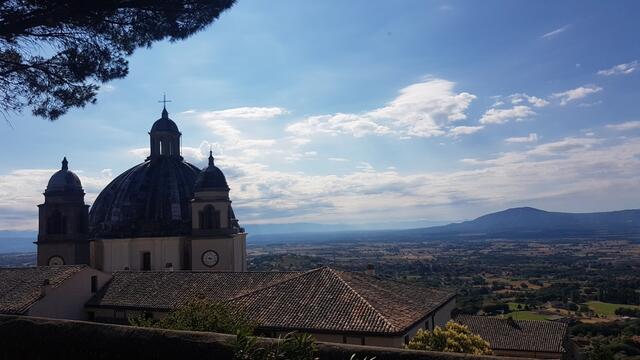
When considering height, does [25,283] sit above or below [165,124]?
below

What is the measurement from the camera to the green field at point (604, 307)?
8069 centimetres

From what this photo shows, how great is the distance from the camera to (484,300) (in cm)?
8838

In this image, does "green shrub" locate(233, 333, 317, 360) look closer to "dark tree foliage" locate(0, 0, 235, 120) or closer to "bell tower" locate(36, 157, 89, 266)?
"dark tree foliage" locate(0, 0, 235, 120)

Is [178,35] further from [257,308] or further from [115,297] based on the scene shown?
[115,297]

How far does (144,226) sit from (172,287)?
29.3 feet

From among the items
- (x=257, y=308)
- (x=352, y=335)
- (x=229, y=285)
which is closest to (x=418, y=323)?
(x=352, y=335)

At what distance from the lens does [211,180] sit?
37938 millimetres

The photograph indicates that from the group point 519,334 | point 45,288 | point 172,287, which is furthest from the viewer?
point 519,334

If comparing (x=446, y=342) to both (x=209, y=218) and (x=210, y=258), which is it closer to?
(x=210, y=258)

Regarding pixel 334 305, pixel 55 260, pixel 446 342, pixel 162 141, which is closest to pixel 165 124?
pixel 162 141

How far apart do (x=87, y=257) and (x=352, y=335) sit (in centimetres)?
2434

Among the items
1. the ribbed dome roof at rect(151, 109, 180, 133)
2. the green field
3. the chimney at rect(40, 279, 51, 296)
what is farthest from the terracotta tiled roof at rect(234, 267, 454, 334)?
the green field

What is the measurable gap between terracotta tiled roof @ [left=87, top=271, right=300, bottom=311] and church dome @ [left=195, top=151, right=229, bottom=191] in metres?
7.06

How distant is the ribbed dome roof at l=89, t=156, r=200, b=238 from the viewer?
38.2 metres
